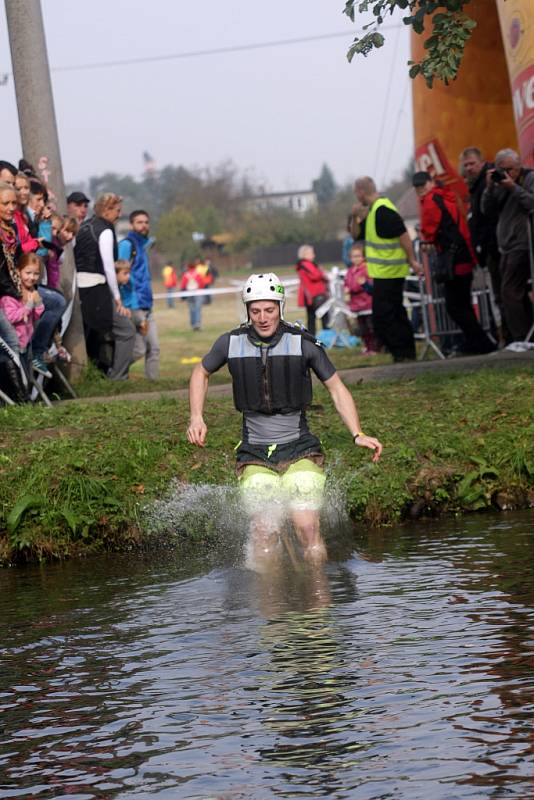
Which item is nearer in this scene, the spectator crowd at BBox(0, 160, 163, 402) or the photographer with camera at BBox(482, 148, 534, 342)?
the spectator crowd at BBox(0, 160, 163, 402)

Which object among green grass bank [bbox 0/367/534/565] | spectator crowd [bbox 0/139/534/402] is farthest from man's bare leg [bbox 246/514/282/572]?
spectator crowd [bbox 0/139/534/402]

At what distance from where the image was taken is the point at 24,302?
14297 millimetres

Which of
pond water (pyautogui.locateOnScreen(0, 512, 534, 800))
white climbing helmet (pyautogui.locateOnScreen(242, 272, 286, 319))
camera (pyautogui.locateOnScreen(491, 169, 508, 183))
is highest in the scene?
camera (pyautogui.locateOnScreen(491, 169, 508, 183))

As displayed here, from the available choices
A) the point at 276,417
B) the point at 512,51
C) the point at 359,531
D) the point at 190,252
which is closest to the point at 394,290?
the point at 512,51

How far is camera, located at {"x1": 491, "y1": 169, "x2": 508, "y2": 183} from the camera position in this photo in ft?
52.2

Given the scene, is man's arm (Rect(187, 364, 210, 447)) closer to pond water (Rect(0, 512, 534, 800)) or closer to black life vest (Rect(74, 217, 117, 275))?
pond water (Rect(0, 512, 534, 800))

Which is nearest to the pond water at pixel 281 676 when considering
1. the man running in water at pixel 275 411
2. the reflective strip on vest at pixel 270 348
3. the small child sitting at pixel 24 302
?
the man running in water at pixel 275 411

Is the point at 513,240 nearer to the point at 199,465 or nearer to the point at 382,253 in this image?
the point at 382,253

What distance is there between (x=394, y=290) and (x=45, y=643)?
1031cm

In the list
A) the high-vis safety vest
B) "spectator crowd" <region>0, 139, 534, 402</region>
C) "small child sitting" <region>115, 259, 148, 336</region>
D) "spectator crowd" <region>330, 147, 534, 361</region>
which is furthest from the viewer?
"small child sitting" <region>115, 259, 148, 336</region>

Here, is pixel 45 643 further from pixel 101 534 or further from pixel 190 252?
pixel 190 252

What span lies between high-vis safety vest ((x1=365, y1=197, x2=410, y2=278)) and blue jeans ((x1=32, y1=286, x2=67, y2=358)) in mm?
4102

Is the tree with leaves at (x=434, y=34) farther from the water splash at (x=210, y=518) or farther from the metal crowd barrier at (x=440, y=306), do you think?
the metal crowd barrier at (x=440, y=306)

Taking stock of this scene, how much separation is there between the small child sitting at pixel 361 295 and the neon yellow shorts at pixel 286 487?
1259 centimetres
